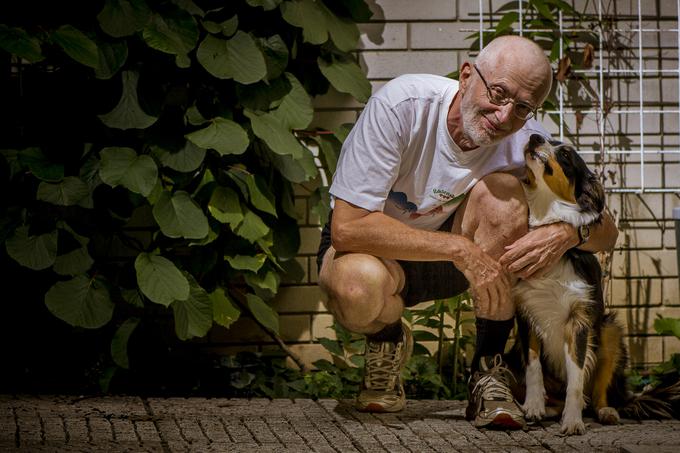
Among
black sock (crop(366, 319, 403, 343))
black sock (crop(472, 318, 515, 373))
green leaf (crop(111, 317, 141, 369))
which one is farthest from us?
green leaf (crop(111, 317, 141, 369))

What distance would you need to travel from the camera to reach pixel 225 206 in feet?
12.0

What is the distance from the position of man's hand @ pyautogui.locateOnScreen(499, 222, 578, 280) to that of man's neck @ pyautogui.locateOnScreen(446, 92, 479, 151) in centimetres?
33

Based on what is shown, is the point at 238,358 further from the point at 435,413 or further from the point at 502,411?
the point at 502,411

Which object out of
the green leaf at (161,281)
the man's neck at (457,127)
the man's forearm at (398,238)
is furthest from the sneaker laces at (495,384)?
the green leaf at (161,281)

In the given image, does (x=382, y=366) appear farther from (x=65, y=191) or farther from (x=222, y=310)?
(x=65, y=191)

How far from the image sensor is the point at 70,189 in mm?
3471

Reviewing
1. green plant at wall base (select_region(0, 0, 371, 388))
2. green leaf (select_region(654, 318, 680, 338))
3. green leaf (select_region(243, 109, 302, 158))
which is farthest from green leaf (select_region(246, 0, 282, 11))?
green leaf (select_region(654, 318, 680, 338))

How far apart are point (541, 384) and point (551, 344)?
0.44 feet

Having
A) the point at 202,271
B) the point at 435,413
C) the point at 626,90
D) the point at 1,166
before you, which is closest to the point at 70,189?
the point at 1,166

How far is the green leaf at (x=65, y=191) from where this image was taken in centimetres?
343

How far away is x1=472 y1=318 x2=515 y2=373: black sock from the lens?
10.7 feet

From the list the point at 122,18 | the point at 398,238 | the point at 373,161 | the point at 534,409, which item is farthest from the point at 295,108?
the point at 534,409

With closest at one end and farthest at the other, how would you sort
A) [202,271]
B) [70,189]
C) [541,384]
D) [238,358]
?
1. [541,384]
2. [70,189]
3. [202,271]
4. [238,358]

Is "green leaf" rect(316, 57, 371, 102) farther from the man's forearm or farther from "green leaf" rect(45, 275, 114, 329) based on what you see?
"green leaf" rect(45, 275, 114, 329)
